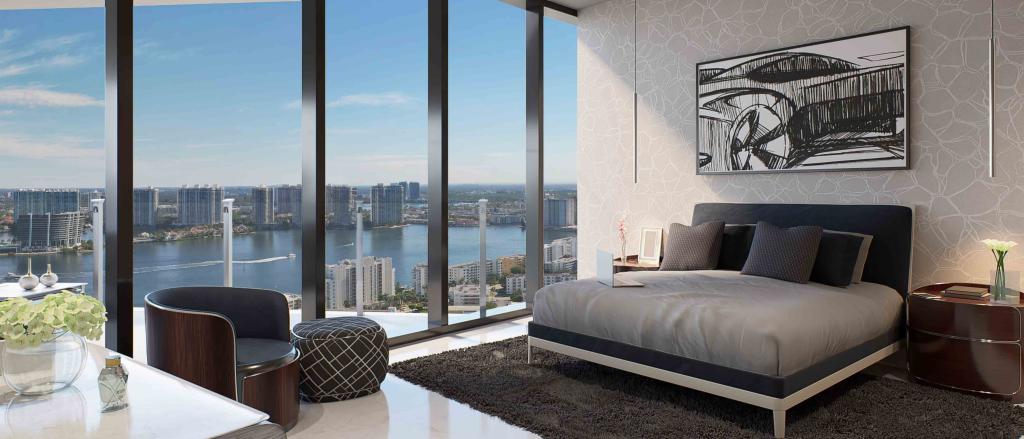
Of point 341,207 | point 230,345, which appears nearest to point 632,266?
point 341,207

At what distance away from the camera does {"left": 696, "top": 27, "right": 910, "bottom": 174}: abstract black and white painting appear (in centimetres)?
421

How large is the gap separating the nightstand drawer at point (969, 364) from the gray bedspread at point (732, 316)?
0.80 feet

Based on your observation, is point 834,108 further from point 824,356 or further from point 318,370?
point 318,370

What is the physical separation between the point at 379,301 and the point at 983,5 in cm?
481

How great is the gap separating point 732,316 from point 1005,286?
5.56 feet

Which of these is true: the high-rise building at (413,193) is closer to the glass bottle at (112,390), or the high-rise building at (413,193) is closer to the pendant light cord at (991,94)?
the pendant light cord at (991,94)

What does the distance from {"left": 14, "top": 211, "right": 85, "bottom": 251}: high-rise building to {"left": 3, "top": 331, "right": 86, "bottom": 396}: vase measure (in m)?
4.29

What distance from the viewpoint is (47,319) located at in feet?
5.16

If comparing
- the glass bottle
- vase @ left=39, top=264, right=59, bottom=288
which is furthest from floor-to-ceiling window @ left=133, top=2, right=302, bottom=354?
the glass bottle

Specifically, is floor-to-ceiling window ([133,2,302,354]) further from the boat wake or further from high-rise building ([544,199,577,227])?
high-rise building ([544,199,577,227])

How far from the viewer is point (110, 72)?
3438mm

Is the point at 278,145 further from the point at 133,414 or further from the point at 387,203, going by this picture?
the point at 133,414

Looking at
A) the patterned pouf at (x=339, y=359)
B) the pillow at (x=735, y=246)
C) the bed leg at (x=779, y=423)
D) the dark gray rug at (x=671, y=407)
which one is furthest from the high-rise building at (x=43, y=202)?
the bed leg at (x=779, y=423)

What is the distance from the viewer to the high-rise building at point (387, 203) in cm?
639
